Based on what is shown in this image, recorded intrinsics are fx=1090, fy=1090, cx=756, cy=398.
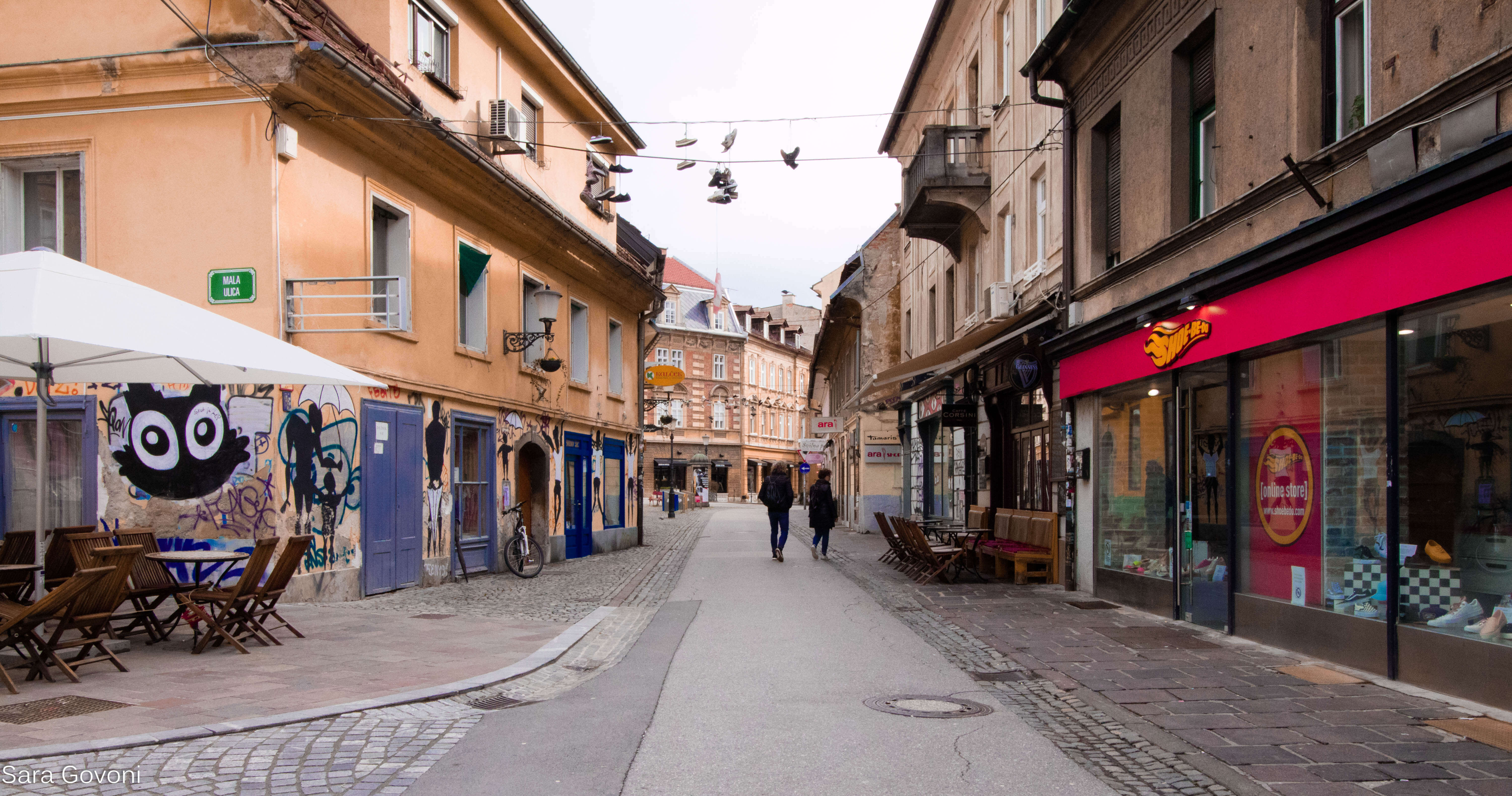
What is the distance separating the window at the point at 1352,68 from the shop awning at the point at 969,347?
641cm

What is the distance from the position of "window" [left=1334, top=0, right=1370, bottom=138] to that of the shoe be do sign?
2124 cm

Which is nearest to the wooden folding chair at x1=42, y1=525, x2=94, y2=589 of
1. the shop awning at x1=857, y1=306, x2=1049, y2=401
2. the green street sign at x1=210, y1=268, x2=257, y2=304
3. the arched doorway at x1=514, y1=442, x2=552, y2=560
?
the green street sign at x1=210, y1=268, x2=257, y2=304

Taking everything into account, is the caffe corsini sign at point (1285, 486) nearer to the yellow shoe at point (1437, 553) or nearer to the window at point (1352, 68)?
the yellow shoe at point (1437, 553)

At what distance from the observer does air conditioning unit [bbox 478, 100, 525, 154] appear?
53.0ft

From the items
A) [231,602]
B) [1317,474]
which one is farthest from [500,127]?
[1317,474]

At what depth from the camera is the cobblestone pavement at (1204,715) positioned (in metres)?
4.90

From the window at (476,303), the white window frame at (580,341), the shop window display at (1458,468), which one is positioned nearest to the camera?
the shop window display at (1458,468)

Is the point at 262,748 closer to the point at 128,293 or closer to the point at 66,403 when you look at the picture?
the point at 128,293

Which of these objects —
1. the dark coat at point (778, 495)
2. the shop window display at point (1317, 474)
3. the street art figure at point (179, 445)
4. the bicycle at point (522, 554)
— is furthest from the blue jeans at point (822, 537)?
the shop window display at point (1317, 474)

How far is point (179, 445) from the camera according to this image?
1127 centimetres

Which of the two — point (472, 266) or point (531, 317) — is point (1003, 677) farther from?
point (531, 317)

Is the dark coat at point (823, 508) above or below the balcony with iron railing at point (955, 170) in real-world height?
below

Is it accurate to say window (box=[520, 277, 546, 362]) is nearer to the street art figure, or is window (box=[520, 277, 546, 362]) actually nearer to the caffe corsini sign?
the street art figure

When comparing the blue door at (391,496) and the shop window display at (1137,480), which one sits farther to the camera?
the blue door at (391,496)
